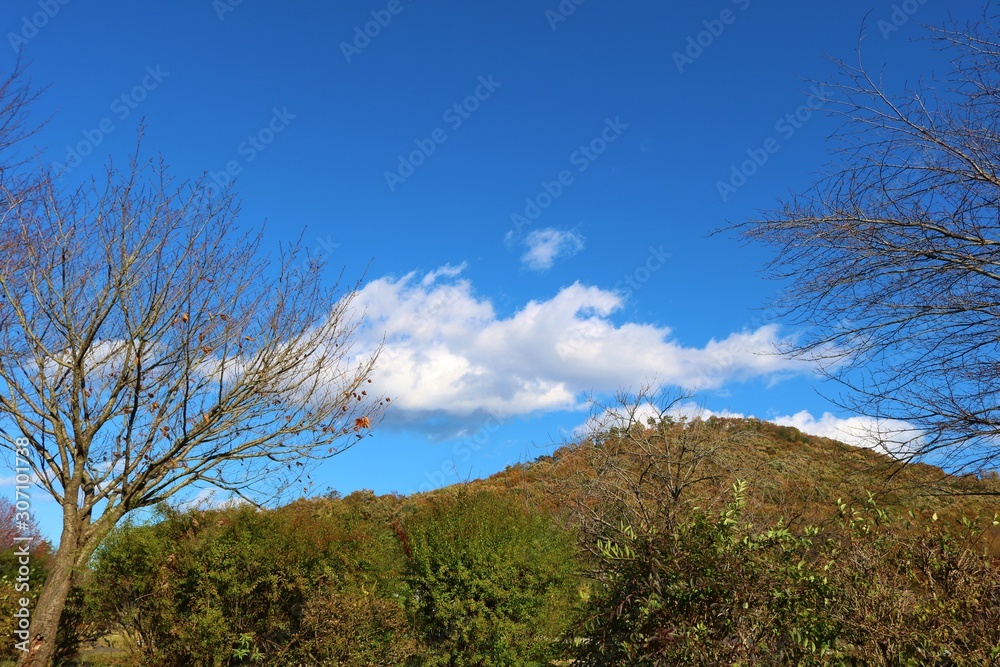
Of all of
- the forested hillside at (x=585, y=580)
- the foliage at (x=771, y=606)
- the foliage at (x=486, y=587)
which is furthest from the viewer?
the foliage at (x=486, y=587)

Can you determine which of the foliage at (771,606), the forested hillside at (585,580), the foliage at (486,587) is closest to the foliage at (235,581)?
the forested hillside at (585,580)

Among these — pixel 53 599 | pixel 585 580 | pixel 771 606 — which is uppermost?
pixel 53 599

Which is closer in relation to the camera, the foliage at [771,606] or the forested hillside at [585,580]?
the foliage at [771,606]

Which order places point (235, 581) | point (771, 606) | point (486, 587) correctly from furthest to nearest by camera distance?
point (235, 581) → point (486, 587) → point (771, 606)

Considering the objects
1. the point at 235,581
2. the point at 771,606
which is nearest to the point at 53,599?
the point at 235,581

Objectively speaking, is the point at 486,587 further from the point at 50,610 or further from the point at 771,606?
the point at 50,610

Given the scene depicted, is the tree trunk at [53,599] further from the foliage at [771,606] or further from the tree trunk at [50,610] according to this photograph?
A: the foliage at [771,606]

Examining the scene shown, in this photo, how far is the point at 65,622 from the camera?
10.9m

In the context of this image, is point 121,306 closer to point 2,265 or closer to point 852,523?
point 2,265

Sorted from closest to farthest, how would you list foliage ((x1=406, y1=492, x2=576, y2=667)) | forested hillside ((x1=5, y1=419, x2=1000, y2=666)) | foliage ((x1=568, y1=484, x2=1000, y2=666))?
1. foliage ((x1=568, y1=484, x2=1000, y2=666))
2. forested hillside ((x1=5, y1=419, x2=1000, y2=666))
3. foliage ((x1=406, y1=492, x2=576, y2=667))

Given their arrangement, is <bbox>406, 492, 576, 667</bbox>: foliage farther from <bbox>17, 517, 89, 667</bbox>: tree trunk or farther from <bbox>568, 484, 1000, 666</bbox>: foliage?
<bbox>568, 484, 1000, 666</bbox>: foliage

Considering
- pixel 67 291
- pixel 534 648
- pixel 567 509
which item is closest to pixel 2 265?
pixel 67 291

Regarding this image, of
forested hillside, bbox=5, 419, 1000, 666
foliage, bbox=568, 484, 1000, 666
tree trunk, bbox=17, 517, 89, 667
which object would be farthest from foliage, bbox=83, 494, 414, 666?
foliage, bbox=568, 484, 1000, 666

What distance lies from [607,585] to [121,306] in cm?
828
